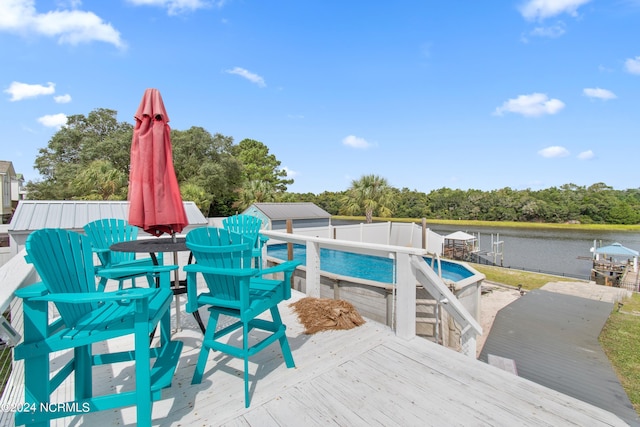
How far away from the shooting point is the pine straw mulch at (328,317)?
285 centimetres

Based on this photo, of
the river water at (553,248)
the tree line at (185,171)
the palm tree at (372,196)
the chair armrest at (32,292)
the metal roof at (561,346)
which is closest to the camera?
the chair armrest at (32,292)

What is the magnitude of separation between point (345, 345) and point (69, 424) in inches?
72.2

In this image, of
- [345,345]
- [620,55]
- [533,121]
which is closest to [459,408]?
[345,345]

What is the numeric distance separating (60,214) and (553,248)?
29652mm

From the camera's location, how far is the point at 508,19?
976 cm

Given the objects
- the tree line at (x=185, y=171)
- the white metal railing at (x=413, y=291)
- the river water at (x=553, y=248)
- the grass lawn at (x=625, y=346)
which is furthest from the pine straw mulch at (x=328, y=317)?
the river water at (x=553, y=248)

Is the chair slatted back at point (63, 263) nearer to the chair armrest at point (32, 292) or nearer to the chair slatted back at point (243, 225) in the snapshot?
the chair armrest at point (32, 292)

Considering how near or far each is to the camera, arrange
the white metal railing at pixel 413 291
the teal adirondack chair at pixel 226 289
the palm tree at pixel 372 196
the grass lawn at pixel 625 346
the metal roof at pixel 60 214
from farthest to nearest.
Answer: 1. the palm tree at pixel 372 196
2. the metal roof at pixel 60 214
3. the grass lawn at pixel 625 346
4. the white metal railing at pixel 413 291
5. the teal adirondack chair at pixel 226 289

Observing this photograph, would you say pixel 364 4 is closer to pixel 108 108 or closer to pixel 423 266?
pixel 423 266

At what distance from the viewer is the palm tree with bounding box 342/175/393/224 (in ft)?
65.8

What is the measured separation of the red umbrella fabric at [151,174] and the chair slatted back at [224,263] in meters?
0.95

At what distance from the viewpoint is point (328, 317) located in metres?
2.93

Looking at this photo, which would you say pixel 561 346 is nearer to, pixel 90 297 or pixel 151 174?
pixel 151 174

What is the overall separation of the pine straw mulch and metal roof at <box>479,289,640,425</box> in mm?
3560
